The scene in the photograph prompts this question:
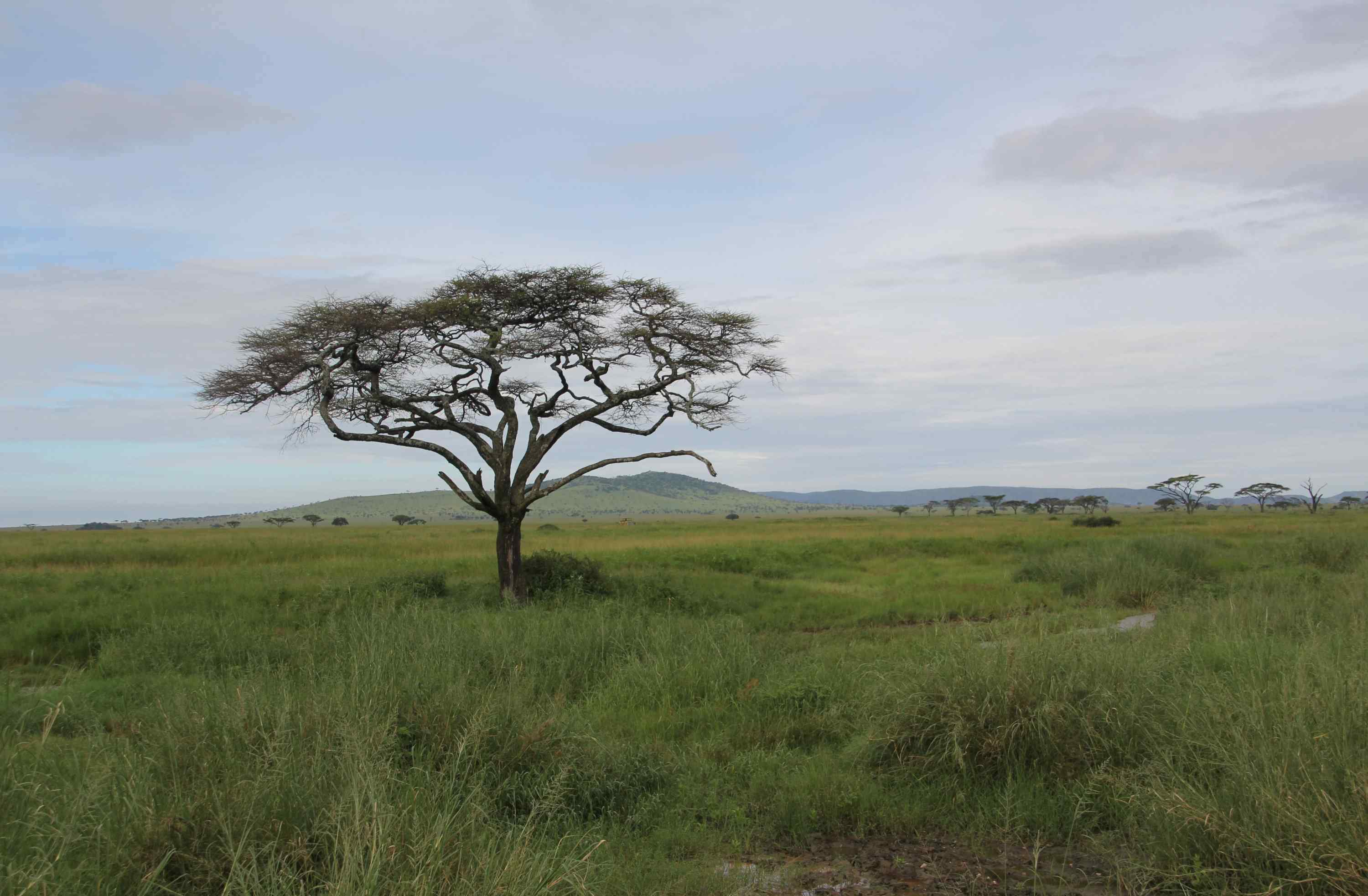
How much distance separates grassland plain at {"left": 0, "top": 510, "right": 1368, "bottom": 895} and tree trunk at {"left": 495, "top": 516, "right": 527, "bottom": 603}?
3.89m

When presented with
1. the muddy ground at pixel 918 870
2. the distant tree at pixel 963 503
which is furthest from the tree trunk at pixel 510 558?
the distant tree at pixel 963 503

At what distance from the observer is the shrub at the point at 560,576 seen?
18.8 meters

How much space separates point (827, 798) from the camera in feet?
20.2

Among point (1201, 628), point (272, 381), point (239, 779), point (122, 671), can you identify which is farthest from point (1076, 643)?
point (272, 381)

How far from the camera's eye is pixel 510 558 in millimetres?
18219

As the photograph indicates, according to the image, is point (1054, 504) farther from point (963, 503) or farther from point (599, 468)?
point (599, 468)

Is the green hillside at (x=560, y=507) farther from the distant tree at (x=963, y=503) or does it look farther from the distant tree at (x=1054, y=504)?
the distant tree at (x=1054, y=504)

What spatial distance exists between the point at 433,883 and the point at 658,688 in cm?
612

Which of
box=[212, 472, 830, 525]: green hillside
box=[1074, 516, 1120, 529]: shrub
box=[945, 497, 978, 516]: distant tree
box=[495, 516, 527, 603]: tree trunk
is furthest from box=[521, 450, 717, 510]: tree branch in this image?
box=[212, 472, 830, 525]: green hillside

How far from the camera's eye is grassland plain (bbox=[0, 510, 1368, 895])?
387cm

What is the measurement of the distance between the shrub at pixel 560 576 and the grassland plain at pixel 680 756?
15.1 ft

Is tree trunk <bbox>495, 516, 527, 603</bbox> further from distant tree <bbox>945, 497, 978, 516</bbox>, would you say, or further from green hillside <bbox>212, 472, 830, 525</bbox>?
green hillside <bbox>212, 472, 830, 525</bbox>

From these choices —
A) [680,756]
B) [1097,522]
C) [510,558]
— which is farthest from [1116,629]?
[1097,522]

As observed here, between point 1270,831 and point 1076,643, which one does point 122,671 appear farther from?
point 1270,831
